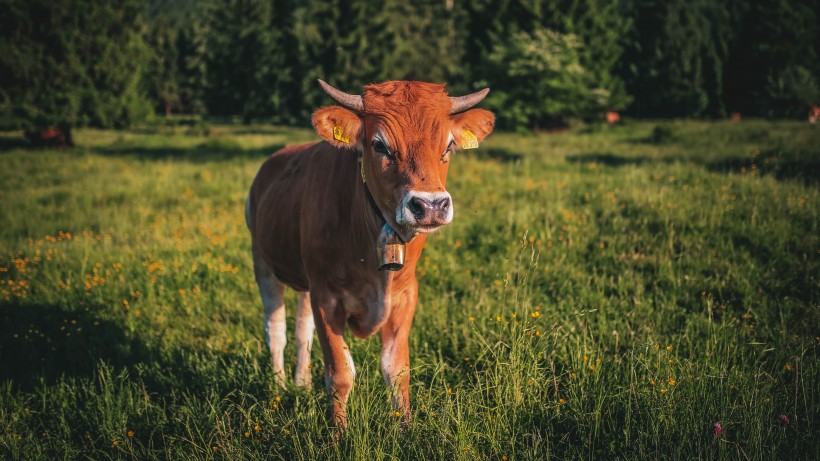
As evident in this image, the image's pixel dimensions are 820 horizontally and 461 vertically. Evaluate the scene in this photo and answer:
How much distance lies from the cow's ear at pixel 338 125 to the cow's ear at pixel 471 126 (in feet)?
1.97

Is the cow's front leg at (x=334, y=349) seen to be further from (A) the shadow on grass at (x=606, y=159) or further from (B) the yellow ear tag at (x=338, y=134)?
(A) the shadow on grass at (x=606, y=159)

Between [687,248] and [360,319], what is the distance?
407 centimetres

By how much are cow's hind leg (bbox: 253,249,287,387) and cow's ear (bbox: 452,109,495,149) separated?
216cm

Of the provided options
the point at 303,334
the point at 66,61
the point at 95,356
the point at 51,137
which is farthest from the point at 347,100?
the point at 51,137

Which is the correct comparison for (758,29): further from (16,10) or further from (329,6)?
(16,10)

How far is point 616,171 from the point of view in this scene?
35.9 feet

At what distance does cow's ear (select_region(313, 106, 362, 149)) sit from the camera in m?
2.79

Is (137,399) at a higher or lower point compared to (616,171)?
lower

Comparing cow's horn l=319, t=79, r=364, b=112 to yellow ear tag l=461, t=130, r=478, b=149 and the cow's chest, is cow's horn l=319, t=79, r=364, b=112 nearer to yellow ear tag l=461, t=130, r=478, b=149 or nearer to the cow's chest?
yellow ear tag l=461, t=130, r=478, b=149

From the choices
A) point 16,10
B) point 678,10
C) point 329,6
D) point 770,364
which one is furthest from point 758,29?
point 16,10

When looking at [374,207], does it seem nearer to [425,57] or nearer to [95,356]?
[95,356]

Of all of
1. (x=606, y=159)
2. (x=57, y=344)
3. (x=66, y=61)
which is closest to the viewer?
(x=57, y=344)

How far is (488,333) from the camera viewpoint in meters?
3.87

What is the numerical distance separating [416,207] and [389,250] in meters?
0.44
